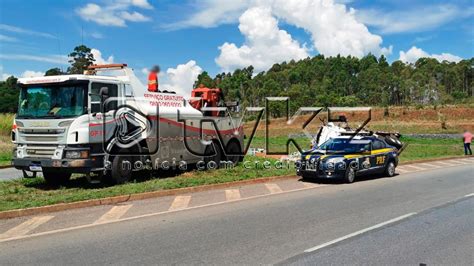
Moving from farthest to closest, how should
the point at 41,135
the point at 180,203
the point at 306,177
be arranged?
the point at 306,177
the point at 41,135
the point at 180,203

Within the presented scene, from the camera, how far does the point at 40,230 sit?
792cm

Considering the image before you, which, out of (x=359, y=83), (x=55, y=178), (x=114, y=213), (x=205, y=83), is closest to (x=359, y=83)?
(x=359, y=83)

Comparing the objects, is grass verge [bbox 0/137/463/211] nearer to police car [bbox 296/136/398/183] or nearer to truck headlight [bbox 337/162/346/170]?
police car [bbox 296/136/398/183]

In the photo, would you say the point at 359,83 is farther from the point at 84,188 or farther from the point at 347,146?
the point at 84,188

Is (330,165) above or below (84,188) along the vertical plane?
above

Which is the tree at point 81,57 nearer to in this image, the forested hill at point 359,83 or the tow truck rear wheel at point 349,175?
the tow truck rear wheel at point 349,175

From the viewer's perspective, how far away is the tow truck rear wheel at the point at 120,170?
12.9 metres

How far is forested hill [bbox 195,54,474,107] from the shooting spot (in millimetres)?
98375

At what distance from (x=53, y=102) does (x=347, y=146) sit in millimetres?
10053

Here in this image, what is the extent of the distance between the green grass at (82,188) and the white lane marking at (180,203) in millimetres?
984

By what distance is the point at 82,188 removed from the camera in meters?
12.6

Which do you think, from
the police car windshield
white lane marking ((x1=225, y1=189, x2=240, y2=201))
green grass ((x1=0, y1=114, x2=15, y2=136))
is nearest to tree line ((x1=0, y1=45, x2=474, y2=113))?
green grass ((x1=0, y1=114, x2=15, y2=136))

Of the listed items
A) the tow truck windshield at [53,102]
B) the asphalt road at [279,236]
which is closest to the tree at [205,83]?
the tow truck windshield at [53,102]

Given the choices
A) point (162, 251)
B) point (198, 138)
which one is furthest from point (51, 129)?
point (162, 251)
